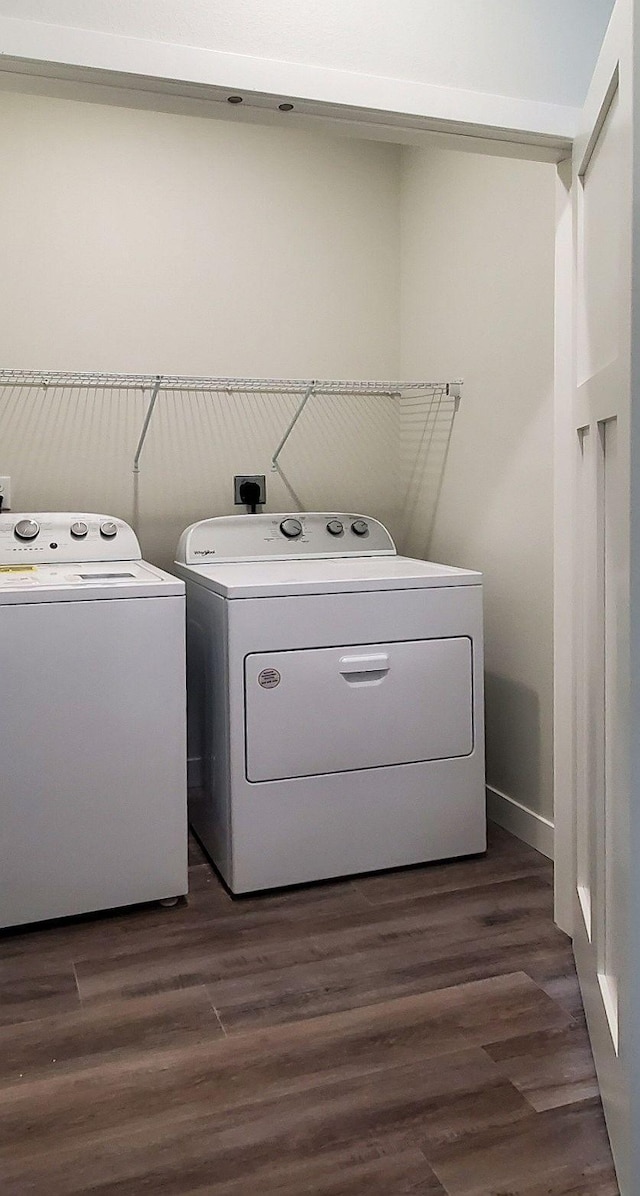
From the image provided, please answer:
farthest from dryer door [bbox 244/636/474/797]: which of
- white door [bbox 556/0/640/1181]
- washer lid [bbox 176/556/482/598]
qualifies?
white door [bbox 556/0/640/1181]

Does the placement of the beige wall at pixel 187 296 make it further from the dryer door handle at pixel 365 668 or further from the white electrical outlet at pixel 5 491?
the dryer door handle at pixel 365 668

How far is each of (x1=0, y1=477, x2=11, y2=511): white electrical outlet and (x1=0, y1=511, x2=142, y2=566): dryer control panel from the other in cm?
3

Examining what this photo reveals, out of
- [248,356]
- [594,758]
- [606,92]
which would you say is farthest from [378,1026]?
[248,356]

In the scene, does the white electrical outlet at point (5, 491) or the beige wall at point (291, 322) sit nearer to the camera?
the beige wall at point (291, 322)

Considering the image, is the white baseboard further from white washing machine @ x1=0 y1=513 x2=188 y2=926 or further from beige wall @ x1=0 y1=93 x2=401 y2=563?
beige wall @ x1=0 y1=93 x2=401 y2=563

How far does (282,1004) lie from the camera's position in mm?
1784

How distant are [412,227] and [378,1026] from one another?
2460 millimetres

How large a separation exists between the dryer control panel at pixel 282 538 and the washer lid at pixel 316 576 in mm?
62

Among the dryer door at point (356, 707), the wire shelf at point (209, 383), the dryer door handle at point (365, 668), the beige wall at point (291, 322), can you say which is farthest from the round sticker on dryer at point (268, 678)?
the wire shelf at point (209, 383)

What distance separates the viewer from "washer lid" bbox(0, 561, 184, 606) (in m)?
2.02

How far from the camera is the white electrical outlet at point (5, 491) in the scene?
2711 millimetres

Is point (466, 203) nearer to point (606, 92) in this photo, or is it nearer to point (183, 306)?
point (183, 306)

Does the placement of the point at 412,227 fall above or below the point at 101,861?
above

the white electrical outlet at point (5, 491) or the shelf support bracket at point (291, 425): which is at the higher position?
the shelf support bracket at point (291, 425)
